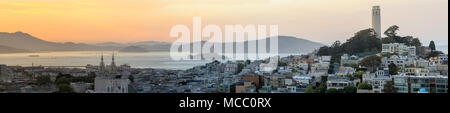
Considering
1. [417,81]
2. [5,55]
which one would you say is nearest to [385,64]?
[417,81]

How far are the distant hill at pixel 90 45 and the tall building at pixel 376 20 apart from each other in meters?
2.45

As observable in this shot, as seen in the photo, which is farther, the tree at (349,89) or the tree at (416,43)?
the tree at (416,43)

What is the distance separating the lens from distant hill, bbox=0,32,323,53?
1795 cm

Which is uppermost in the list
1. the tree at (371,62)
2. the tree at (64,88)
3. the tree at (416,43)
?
the tree at (416,43)

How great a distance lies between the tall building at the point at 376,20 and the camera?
61.1ft

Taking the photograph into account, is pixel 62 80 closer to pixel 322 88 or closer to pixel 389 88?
pixel 322 88

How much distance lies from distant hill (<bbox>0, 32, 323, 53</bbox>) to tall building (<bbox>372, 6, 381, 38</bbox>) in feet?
8.03

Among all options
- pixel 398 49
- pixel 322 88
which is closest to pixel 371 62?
pixel 398 49

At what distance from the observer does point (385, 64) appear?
46.9 ft

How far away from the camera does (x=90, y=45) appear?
2006 cm

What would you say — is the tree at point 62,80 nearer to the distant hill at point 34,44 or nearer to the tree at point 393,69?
the distant hill at point 34,44

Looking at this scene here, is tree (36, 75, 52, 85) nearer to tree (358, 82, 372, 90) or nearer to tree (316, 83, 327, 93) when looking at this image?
tree (316, 83, 327, 93)

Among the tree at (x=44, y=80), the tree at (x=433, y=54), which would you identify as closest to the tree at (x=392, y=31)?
the tree at (x=433, y=54)

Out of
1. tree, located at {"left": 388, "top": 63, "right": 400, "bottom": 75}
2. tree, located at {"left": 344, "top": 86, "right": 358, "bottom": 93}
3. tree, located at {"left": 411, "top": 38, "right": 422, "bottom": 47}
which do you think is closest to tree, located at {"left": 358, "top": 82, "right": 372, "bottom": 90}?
tree, located at {"left": 344, "top": 86, "right": 358, "bottom": 93}
